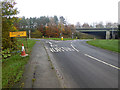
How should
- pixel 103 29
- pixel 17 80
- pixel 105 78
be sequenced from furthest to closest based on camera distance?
pixel 103 29 < pixel 105 78 < pixel 17 80

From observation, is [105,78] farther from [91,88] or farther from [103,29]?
[103,29]

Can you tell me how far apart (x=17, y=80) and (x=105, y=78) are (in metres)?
3.64

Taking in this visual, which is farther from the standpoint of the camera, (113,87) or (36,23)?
(36,23)

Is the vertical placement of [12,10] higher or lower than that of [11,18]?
higher

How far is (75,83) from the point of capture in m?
4.04

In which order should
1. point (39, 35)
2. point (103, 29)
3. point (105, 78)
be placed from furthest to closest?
1. point (103, 29)
2. point (39, 35)
3. point (105, 78)

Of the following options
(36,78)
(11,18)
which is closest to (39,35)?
(11,18)

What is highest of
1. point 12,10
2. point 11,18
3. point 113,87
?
point 12,10

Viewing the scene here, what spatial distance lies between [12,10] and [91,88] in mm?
8119

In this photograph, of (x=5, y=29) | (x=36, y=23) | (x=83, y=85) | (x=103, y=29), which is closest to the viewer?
(x=83, y=85)

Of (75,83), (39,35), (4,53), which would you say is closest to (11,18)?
(4,53)

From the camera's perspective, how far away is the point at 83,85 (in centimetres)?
386

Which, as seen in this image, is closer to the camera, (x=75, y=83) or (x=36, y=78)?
(x=75, y=83)

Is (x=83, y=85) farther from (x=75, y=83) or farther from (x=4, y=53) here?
(x=4, y=53)
